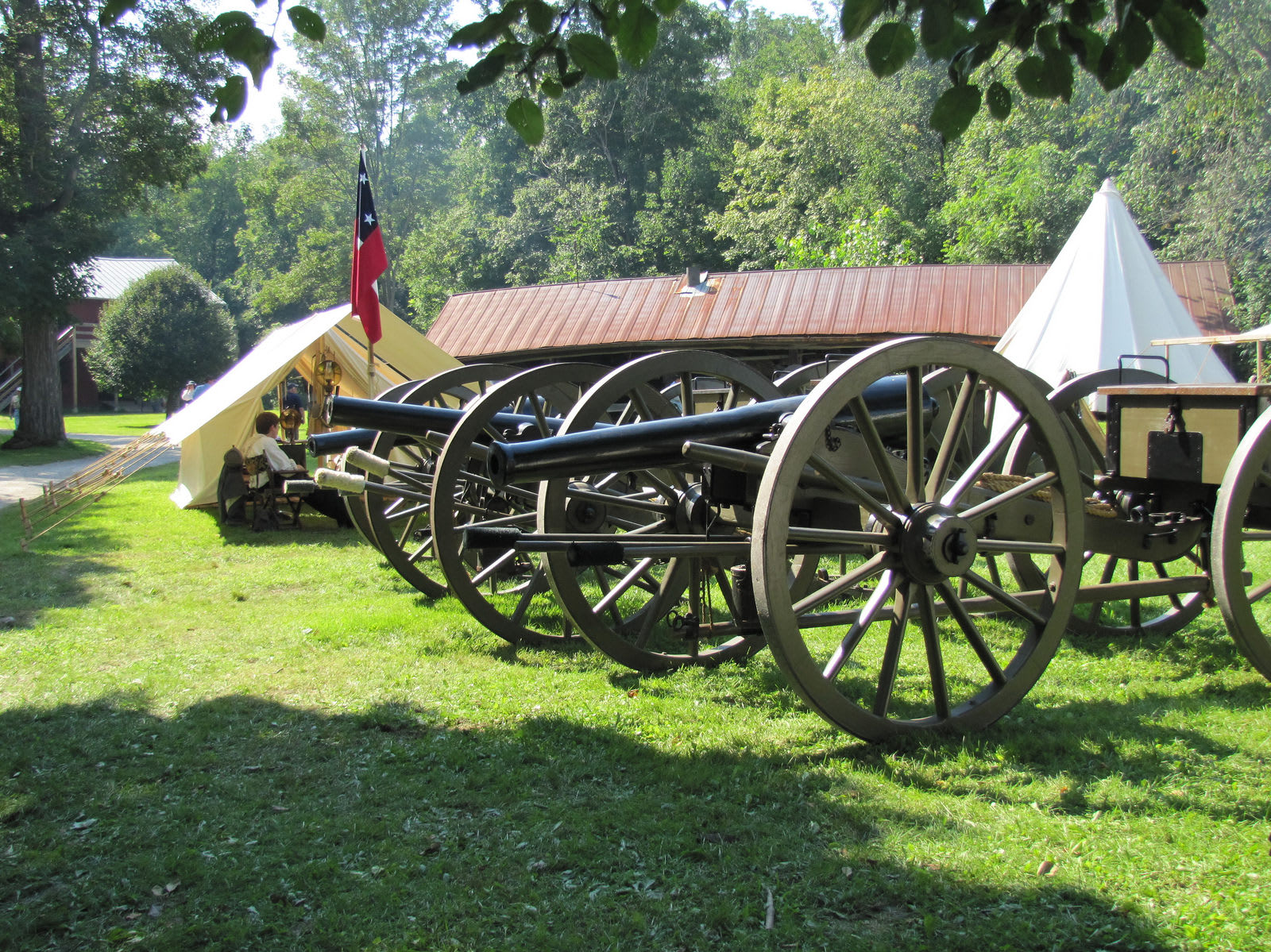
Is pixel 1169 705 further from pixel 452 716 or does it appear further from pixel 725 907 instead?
pixel 452 716

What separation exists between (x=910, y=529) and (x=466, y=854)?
195 centimetres

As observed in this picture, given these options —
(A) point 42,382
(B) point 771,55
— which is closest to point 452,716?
(A) point 42,382

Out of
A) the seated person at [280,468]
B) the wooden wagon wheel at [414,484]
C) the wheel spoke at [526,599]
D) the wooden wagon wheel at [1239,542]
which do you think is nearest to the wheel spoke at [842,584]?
the wooden wagon wheel at [1239,542]

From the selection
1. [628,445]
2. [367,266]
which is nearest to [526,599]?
[628,445]

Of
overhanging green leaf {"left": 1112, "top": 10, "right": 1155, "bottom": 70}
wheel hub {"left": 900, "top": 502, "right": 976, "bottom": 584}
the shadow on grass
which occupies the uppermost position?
overhanging green leaf {"left": 1112, "top": 10, "right": 1155, "bottom": 70}

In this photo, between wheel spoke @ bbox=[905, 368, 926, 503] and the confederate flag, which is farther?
the confederate flag

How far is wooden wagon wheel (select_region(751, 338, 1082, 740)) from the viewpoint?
11.3 ft

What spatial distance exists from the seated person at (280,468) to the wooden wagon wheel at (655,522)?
6.99 metres

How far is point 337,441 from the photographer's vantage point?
289 inches

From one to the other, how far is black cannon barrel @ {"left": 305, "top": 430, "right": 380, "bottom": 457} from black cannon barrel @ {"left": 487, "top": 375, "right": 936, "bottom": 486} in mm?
3496

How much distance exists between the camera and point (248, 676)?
5.38 m

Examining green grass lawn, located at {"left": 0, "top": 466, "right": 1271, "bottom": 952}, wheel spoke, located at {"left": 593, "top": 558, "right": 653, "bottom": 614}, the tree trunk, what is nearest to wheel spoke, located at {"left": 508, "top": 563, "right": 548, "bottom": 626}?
green grass lawn, located at {"left": 0, "top": 466, "right": 1271, "bottom": 952}

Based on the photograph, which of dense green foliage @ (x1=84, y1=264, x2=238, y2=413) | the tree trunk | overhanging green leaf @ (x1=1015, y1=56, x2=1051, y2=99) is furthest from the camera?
dense green foliage @ (x1=84, y1=264, x2=238, y2=413)

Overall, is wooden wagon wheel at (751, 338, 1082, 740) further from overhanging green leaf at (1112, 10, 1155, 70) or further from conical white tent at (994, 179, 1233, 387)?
conical white tent at (994, 179, 1233, 387)
